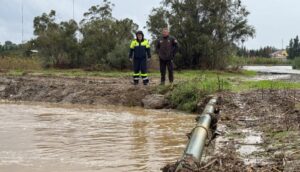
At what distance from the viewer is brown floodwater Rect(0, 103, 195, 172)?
566cm

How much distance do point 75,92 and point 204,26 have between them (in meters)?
13.3

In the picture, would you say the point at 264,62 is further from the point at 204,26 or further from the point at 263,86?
the point at 263,86

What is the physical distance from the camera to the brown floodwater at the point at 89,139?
566 cm

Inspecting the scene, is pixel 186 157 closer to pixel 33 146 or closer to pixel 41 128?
pixel 33 146

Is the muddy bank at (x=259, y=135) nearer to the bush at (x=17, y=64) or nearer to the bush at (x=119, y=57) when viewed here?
the bush at (x=119, y=57)

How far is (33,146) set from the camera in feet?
22.2

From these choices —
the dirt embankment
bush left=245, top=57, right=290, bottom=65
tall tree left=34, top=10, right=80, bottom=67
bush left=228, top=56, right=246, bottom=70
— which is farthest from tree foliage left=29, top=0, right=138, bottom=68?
bush left=245, top=57, right=290, bottom=65

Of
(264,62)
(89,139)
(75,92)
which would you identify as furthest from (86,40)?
(264,62)

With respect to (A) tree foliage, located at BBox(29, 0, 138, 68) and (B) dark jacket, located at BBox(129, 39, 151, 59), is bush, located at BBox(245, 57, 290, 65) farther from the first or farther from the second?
(B) dark jacket, located at BBox(129, 39, 151, 59)

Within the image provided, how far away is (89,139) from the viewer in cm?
746

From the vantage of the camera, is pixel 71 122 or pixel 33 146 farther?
pixel 71 122

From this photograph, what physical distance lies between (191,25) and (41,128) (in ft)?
60.1

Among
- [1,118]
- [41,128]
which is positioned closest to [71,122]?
[41,128]

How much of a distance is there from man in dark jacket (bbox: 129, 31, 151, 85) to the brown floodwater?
324cm
